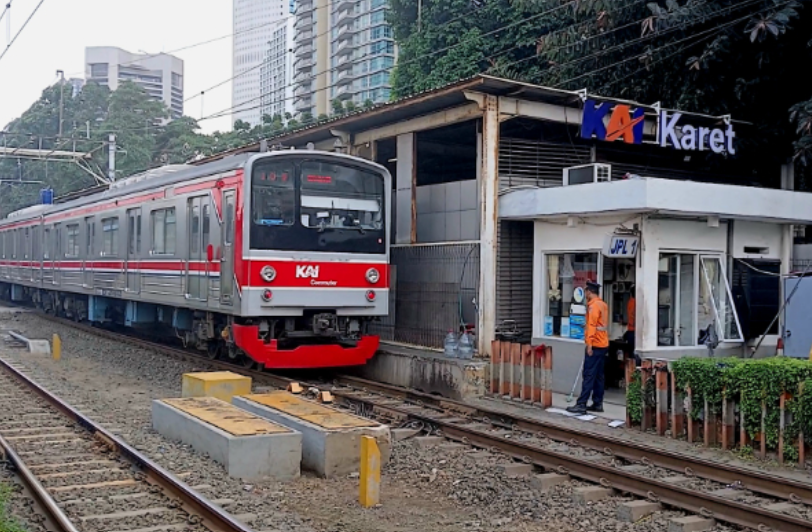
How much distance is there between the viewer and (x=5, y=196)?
57.4 m

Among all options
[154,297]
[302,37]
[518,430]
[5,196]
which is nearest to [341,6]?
[302,37]

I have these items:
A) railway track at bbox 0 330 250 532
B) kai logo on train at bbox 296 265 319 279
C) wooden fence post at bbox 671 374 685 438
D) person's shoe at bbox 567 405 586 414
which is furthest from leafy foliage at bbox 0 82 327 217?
wooden fence post at bbox 671 374 685 438

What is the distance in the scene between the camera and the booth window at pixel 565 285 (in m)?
12.7

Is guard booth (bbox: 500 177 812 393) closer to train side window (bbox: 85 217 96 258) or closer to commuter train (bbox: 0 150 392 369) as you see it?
commuter train (bbox: 0 150 392 369)

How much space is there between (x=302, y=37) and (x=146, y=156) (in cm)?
5217

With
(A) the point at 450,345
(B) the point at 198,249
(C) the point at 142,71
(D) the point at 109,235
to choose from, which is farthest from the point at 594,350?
(C) the point at 142,71

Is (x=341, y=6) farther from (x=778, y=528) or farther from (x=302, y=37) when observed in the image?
(x=778, y=528)

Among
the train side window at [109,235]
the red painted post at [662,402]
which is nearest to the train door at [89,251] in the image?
the train side window at [109,235]

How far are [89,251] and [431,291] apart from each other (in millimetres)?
9785

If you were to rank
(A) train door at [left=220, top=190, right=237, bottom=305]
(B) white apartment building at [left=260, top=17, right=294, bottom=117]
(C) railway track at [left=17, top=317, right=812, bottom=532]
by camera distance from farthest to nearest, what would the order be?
(B) white apartment building at [left=260, top=17, right=294, bottom=117] → (A) train door at [left=220, top=190, right=237, bottom=305] → (C) railway track at [left=17, top=317, right=812, bottom=532]

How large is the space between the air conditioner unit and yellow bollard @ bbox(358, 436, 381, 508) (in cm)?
685

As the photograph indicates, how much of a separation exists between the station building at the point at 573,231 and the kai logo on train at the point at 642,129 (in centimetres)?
2

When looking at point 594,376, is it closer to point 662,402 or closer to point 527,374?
point 527,374

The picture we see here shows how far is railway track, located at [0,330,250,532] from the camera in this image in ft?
20.9
